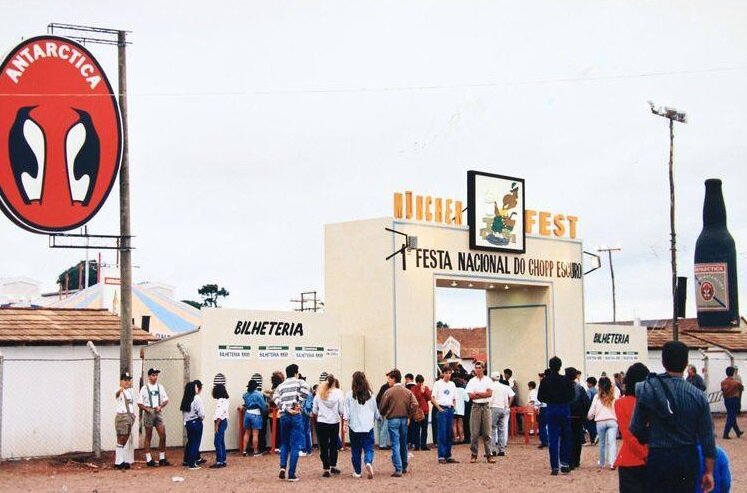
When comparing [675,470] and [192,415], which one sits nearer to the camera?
[675,470]

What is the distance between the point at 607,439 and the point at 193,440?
7187 millimetres

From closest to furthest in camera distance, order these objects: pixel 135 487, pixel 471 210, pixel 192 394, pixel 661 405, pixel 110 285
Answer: pixel 661 405
pixel 135 487
pixel 192 394
pixel 471 210
pixel 110 285

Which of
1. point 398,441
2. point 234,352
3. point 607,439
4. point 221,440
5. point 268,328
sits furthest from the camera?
point 268,328

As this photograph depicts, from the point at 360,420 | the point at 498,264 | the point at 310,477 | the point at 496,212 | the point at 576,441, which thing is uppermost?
the point at 496,212

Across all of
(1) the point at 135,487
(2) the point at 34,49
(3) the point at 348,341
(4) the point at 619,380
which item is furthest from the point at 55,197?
(4) the point at 619,380

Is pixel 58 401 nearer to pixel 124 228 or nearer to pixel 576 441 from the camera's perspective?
Answer: pixel 124 228

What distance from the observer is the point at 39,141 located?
68.2ft

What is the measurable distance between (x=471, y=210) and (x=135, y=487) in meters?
Answer: 13.6

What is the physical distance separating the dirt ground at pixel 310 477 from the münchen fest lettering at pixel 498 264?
20.1 ft

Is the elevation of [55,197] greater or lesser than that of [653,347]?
greater

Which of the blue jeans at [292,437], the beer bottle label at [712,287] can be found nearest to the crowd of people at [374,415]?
the blue jeans at [292,437]

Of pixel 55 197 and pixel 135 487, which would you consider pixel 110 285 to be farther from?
pixel 135 487

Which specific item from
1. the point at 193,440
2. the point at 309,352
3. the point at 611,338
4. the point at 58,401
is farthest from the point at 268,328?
the point at 611,338

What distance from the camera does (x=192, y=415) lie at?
1897 centimetres
